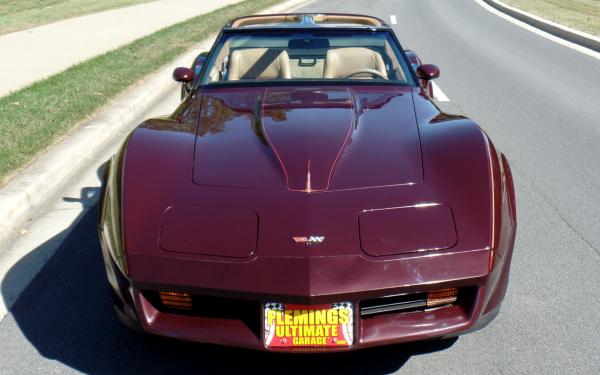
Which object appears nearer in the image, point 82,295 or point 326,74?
point 82,295

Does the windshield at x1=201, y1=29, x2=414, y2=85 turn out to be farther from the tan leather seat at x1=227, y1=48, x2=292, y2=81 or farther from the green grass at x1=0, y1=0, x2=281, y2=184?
the green grass at x1=0, y1=0, x2=281, y2=184

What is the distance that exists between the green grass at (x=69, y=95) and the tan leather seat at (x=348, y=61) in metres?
2.48

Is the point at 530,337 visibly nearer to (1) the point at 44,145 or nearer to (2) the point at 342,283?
(2) the point at 342,283

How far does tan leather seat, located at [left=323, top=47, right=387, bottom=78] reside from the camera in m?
5.21

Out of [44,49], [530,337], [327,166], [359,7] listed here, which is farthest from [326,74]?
[359,7]

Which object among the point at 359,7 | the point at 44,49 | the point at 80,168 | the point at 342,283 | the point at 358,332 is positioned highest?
the point at 342,283

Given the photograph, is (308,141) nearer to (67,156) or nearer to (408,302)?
(408,302)

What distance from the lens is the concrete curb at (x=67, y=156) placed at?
507 cm

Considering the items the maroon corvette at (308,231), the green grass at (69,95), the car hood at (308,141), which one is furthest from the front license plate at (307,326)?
the green grass at (69,95)

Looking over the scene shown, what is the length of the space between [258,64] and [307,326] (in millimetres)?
2850

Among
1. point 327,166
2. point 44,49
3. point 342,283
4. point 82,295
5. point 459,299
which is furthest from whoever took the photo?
point 44,49

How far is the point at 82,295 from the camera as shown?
13.0 ft

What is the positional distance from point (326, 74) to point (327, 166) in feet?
6.42

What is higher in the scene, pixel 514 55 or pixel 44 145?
pixel 44 145
